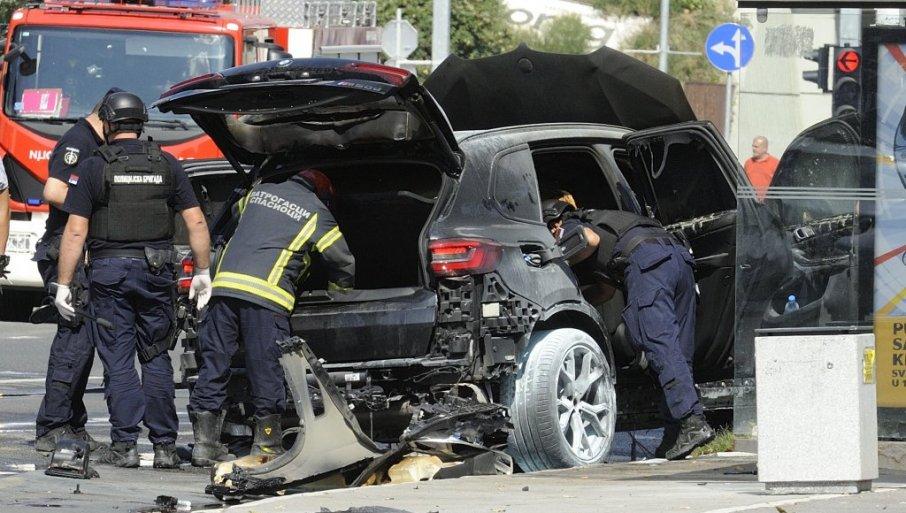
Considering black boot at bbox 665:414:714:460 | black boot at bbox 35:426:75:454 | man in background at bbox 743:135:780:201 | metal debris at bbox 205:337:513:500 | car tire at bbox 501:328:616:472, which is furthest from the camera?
black boot at bbox 35:426:75:454

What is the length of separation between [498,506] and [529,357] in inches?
67.3

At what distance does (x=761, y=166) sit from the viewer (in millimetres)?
8367

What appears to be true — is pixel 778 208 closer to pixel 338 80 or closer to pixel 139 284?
pixel 338 80

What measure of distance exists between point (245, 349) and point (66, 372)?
1.26 meters

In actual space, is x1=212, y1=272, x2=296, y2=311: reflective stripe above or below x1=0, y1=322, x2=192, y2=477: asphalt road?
above

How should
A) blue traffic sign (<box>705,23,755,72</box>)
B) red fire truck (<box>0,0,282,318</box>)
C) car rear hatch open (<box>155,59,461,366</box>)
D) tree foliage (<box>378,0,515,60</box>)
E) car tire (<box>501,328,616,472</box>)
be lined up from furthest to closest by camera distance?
tree foliage (<box>378,0,515,60</box>), blue traffic sign (<box>705,23,755,72</box>), red fire truck (<box>0,0,282,318</box>), car tire (<box>501,328,616,472</box>), car rear hatch open (<box>155,59,461,366</box>)

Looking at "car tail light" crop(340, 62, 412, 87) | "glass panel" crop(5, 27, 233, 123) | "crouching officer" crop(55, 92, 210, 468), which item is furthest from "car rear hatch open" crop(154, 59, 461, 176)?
"glass panel" crop(5, 27, 233, 123)

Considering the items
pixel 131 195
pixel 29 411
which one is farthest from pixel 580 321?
pixel 29 411

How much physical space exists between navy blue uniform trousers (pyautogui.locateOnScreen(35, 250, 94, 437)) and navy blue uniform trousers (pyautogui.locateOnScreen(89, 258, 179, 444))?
0.30 meters

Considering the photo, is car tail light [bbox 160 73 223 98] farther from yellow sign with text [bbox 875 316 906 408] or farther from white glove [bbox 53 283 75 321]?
yellow sign with text [bbox 875 316 906 408]

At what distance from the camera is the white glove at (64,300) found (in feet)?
29.2

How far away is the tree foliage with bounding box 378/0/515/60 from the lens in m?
44.0

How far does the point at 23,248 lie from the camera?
56.1 ft

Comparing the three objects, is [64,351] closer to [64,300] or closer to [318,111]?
[64,300]
